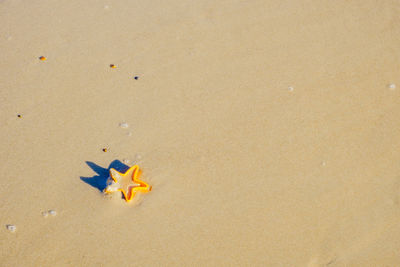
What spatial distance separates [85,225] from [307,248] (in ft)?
5.62

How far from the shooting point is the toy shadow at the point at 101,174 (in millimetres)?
2854

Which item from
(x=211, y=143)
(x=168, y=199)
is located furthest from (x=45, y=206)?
(x=211, y=143)

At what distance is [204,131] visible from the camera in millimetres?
3170

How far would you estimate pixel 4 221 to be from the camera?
108 inches

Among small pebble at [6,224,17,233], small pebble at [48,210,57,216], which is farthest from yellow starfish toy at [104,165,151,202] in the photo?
small pebble at [6,224,17,233]

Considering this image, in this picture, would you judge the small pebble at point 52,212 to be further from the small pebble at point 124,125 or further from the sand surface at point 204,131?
the small pebble at point 124,125

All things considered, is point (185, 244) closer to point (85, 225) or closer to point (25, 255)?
point (85, 225)

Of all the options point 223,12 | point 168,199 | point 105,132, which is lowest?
point 168,199

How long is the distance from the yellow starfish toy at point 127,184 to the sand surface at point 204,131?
98 millimetres

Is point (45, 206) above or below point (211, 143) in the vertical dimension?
below

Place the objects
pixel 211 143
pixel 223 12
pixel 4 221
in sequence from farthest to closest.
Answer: pixel 223 12 < pixel 211 143 < pixel 4 221

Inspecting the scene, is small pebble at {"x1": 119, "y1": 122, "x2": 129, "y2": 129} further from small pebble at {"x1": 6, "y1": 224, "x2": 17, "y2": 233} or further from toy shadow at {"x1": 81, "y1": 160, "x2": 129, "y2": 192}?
small pebble at {"x1": 6, "y1": 224, "x2": 17, "y2": 233}

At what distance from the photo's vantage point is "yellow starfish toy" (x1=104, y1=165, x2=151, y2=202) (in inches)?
107

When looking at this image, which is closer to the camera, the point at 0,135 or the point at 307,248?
the point at 307,248
